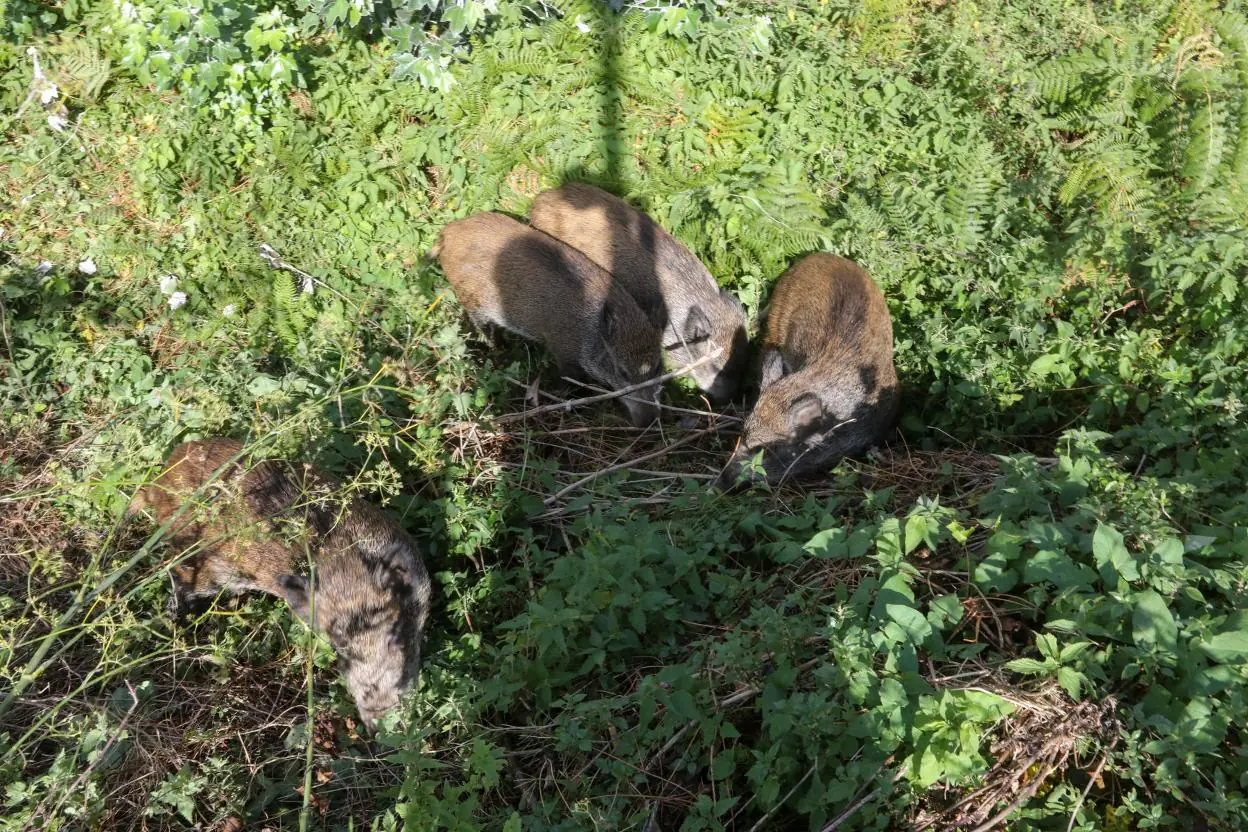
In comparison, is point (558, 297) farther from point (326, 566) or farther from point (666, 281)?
point (326, 566)

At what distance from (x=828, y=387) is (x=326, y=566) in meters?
3.51

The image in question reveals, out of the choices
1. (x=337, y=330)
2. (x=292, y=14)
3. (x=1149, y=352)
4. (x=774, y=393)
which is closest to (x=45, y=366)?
(x=337, y=330)

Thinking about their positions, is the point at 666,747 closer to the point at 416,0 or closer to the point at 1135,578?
the point at 1135,578

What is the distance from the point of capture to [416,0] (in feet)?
22.1

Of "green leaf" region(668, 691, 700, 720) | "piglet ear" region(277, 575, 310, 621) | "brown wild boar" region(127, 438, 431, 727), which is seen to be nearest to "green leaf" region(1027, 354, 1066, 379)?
"green leaf" region(668, 691, 700, 720)

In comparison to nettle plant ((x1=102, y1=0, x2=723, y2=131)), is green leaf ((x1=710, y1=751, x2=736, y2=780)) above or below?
below

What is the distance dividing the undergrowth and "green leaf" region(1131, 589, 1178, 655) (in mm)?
13

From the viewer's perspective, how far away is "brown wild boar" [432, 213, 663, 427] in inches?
273

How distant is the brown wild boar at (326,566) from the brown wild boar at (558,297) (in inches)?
88.0

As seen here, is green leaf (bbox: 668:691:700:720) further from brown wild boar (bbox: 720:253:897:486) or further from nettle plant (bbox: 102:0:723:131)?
nettle plant (bbox: 102:0:723:131)

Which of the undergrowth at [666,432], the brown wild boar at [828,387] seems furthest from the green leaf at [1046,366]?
the brown wild boar at [828,387]

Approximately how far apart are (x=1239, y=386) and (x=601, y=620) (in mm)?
3649

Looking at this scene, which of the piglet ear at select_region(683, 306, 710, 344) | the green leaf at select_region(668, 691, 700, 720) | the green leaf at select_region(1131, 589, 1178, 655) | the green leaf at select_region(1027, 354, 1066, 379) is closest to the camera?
the green leaf at select_region(1131, 589, 1178, 655)

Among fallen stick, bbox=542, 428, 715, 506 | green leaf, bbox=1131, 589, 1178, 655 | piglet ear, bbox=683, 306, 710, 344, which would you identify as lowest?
fallen stick, bbox=542, 428, 715, 506
